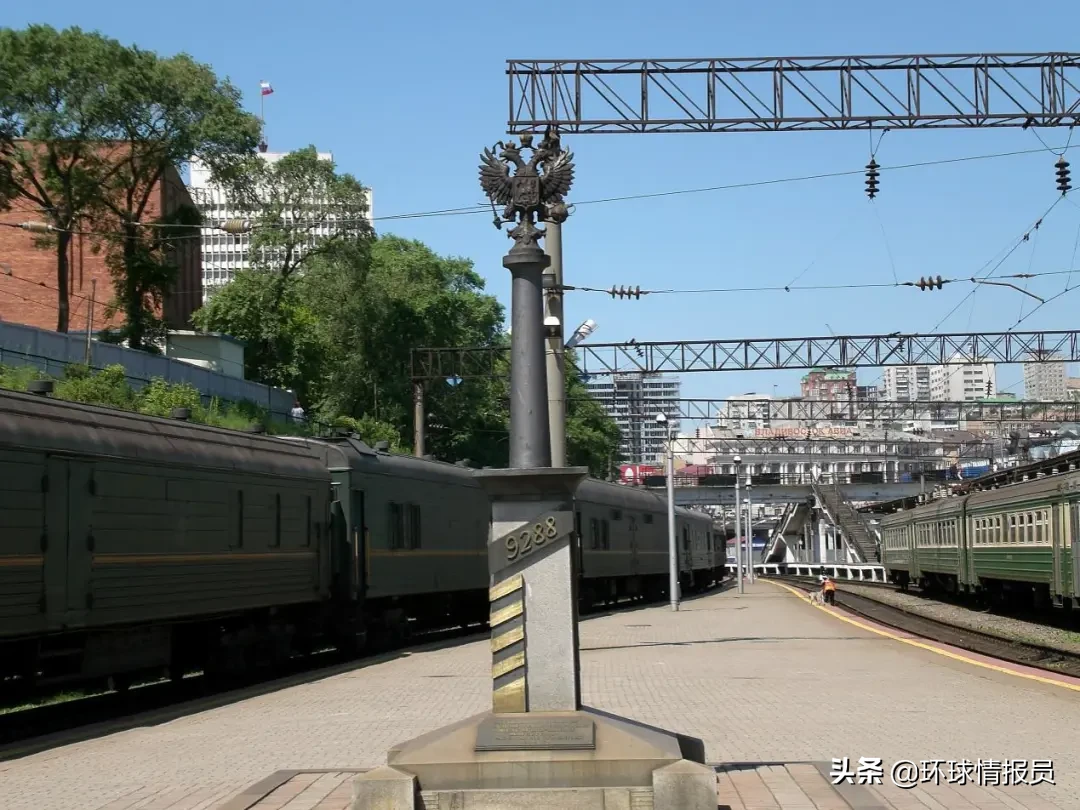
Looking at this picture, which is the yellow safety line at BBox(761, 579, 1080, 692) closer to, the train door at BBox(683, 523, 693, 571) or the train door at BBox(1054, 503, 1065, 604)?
the train door at BBox(1054, 503, 1065, 604)

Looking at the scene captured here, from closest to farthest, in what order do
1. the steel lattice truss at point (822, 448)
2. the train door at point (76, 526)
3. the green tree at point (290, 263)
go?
the train door at point (76, 526), the green tree at point (290, 263), the steel lattice truss at point (822, 448)

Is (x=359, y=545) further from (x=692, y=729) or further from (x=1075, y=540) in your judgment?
(x=1075, y=540)

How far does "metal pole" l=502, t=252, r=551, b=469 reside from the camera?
9.59m

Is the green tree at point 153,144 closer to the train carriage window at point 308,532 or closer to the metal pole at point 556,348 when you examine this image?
the metal pole at point 556,348

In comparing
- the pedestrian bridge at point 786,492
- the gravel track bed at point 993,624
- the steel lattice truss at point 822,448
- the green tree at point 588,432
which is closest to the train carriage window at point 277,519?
the gravel track bed at point 993,624

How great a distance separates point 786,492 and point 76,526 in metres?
88.9

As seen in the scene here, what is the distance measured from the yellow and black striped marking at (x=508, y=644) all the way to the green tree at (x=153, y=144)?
43.2m

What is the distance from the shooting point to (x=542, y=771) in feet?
28.2

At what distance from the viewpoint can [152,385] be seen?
4091cm

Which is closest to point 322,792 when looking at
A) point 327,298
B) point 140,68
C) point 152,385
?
point 152,385

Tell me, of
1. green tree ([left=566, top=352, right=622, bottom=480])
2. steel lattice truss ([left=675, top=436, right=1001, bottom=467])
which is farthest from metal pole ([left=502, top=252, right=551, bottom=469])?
green tree ([left=566, top=352, right=622, bottom=480])

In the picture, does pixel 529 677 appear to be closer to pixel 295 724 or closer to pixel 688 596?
pixel 295 724

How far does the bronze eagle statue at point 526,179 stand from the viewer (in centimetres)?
1030

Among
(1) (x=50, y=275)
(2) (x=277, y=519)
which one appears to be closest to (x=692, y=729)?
(2) (x=277, y=519)
